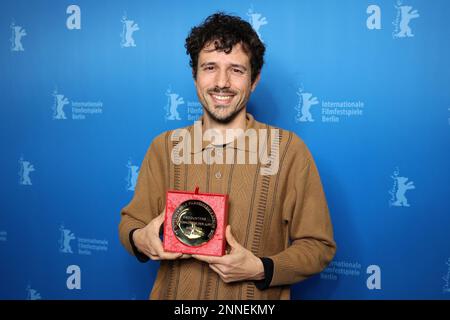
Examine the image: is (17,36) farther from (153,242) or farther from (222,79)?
(153,242)

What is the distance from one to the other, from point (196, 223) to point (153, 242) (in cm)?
13

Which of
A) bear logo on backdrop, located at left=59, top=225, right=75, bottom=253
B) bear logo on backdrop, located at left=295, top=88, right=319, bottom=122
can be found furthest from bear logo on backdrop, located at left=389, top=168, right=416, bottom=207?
bear logo on backdrop, located at left=59, top=225, right=75, bottom=253

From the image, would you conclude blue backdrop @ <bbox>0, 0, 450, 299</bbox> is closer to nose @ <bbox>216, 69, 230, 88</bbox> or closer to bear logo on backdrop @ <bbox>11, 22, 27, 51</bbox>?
bear logo on backdrop @ <bbox>11, 22, 27, 51</bbox>

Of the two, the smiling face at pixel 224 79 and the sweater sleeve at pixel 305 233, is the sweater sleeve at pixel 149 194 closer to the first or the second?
the smiling face at pixel 224 79

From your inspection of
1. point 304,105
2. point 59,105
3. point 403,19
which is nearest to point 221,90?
point 304,105

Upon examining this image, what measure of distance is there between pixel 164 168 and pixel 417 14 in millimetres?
1083

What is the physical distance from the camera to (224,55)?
1.21m

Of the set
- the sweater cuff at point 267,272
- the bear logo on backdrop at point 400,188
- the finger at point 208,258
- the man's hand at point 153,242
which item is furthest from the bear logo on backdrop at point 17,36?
the bear logo on backdrop at point 400,188

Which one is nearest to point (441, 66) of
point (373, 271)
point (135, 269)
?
point (373, 271)

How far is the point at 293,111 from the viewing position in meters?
1.71

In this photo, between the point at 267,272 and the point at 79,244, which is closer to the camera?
the point at 267,272

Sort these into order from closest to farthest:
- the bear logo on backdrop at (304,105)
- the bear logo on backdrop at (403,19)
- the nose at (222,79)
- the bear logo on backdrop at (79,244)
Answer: the nose at (222,79) < the bear logo on backdrop at (403,19) < the bear logo on backdrop at (304,105) < the bear logo on backdrop at (79,244)

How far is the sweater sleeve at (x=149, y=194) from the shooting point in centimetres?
127
